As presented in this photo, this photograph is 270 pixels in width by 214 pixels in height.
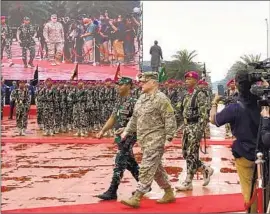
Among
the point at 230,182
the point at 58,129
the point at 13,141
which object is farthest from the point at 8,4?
the point at 230,182

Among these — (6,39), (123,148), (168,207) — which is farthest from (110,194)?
(6,39)

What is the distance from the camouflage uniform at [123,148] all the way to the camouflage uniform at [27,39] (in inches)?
888

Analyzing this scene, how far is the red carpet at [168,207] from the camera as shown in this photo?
598 centimetres

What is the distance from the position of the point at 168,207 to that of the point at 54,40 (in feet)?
79.3

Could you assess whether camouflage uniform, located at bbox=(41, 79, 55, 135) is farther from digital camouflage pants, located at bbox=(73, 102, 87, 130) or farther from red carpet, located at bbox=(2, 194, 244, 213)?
red carpet, located at bbox=(2, 194, 244, 213)

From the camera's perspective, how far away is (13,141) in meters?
14.6

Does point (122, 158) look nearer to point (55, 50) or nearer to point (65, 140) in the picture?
point (65, 140)

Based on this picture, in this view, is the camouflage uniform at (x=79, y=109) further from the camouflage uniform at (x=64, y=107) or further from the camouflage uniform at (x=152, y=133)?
the camouflage uniform at (x=152, y=133)

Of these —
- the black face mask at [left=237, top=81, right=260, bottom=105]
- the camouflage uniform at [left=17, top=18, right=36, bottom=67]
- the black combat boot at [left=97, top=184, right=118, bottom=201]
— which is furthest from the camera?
the camouflage uniform at [left=17, top=18, right=36, bottom=67]

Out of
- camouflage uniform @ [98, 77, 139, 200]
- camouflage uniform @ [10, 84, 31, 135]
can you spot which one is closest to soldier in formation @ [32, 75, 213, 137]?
camouflage uniform @ [10, 84, 31, 135]

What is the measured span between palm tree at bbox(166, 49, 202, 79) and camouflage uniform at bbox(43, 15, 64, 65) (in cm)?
1809

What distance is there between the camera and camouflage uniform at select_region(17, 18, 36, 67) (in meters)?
28.7

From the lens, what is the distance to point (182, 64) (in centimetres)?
4778

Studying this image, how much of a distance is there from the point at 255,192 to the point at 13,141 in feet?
35.3
